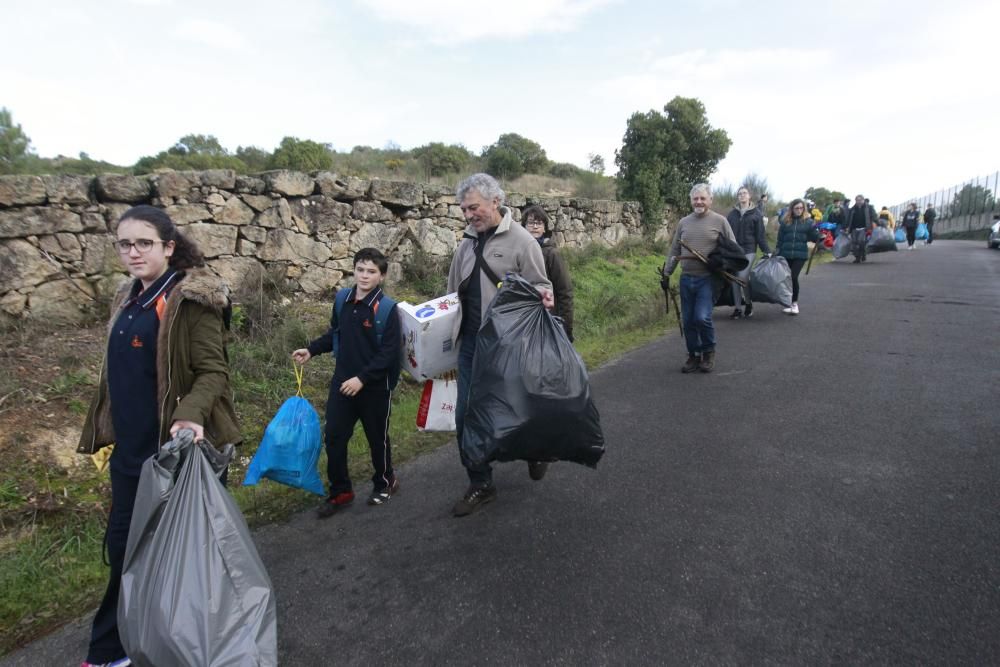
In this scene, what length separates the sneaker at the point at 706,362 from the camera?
5996mm

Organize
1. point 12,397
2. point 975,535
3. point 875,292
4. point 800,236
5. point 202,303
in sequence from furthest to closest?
point 875,292, point 800,236, point 12,397, point 975,535, point 202,303

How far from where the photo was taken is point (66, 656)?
236cm

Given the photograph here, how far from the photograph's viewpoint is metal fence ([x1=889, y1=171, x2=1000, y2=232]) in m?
29.4

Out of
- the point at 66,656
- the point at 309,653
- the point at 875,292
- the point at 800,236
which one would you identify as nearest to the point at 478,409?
the point at 309,653

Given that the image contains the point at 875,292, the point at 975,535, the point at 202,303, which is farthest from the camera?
the point at 875,292

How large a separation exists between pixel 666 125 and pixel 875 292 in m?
8.94

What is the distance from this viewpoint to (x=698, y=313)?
5.90 m

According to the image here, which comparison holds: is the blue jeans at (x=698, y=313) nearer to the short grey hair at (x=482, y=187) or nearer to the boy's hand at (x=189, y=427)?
the short grey hair at (x=482, y=187)

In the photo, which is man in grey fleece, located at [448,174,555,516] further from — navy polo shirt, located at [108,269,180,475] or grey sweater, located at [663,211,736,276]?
grey sweater, located at [663,211,736,276]

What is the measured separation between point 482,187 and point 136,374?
74.6 inches

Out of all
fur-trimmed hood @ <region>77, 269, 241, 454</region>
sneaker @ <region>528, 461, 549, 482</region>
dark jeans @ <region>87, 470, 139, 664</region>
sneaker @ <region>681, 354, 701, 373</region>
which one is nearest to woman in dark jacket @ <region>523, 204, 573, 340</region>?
sneaker @ <region>528, 461, 549, 482</region>

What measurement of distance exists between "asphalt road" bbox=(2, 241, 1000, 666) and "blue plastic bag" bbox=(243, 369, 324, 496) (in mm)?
415

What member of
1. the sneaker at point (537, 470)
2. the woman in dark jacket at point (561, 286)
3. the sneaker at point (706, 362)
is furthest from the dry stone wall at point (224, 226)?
the sneaker at point (537, 470)

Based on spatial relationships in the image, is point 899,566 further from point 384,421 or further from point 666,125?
point 666,125
